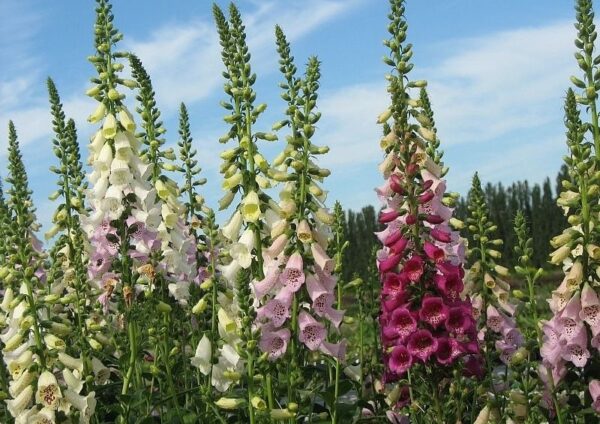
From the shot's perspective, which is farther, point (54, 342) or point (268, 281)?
point (54, 342)

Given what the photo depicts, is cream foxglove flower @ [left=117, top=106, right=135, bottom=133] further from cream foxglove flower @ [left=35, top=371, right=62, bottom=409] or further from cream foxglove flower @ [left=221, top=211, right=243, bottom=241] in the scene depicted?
cream foxglove flower @ [left=35, top=371, right=62, bottom=409]

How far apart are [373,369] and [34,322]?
210 centimetres

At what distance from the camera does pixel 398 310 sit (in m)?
4.25

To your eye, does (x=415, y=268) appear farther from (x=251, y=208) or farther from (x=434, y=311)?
(x=251, y=208)

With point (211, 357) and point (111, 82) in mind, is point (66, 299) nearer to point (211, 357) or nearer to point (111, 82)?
point (211, 357)

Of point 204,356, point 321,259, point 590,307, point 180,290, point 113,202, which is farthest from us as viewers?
point 180,290

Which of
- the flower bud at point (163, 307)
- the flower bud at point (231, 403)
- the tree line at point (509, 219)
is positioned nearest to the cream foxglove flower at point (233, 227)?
the flower bud at point (163, 307)

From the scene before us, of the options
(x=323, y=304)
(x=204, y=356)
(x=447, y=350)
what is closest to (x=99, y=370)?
(x=204, y=356)

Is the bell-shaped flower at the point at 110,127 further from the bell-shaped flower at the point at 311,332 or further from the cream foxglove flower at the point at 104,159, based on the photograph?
the bell-shaped flower at the point at 311,332

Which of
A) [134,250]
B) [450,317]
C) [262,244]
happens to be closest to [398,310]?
[450,317]

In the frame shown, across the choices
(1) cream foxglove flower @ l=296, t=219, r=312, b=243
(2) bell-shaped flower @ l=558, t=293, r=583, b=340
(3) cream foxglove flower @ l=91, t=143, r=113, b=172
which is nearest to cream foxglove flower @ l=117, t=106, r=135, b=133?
(3) cream foxglove flower @ l=91, t=143, r=113, b=172

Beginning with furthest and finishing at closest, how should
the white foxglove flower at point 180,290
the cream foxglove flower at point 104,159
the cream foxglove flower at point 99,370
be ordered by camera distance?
the white foxglove flower at point 180,290 < the cream foxglove flower at point 104,159 < the cream foxglove flower at point 99,370

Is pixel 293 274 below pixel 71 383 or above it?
above

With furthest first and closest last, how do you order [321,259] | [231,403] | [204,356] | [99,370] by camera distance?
[99,370] < [204,356] < [321,259] < [231,403]
